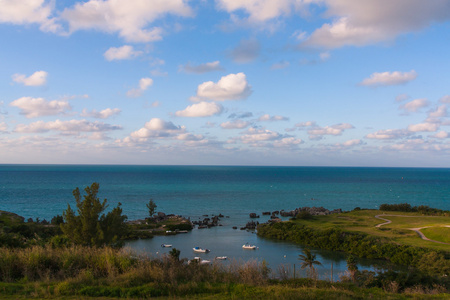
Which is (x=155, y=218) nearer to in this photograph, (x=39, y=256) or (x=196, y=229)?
(x=196, y=229)

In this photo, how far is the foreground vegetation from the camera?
38.8 feet

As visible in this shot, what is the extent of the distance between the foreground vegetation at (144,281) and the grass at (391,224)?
36.8m

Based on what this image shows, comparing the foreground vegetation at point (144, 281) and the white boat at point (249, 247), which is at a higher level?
the foreground vegetation at point (144, 281)

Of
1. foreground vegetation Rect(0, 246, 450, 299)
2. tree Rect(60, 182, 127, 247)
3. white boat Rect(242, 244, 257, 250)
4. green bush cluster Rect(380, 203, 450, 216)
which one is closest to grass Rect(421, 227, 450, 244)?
green bush cluster Rect(380, 203, 450, 216)

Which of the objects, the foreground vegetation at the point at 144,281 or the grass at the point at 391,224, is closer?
the foreground vegetation at the point at 144,281

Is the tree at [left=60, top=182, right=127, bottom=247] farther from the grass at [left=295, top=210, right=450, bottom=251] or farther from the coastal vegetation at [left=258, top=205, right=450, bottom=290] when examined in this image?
the grass at [left=295, top=210, right=450, bottom=251]

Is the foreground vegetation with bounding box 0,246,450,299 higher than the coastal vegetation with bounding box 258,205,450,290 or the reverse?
higher

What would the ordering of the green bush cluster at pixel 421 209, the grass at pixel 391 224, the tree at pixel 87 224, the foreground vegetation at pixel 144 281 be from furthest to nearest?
the green bush cluster at pixel 421 209 → the grass at pixel 391 224 → the tree at pixel 87 224 → the foreground vegetation at pixel 144 281

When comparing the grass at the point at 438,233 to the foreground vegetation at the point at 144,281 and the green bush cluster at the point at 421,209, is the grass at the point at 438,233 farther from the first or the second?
the foreground vegetation at the point at 144,281

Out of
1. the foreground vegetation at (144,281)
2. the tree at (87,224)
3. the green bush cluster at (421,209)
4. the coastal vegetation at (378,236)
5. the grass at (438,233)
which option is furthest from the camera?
the green bush cluster at (421,209)

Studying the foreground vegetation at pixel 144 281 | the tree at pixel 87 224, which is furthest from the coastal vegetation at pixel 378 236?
the tree at pixel 87 224

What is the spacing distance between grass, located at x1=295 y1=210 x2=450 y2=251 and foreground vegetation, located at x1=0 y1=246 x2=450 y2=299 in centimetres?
3679

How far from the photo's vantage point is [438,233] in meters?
49.8

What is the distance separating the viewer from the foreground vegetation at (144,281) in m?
11.8
